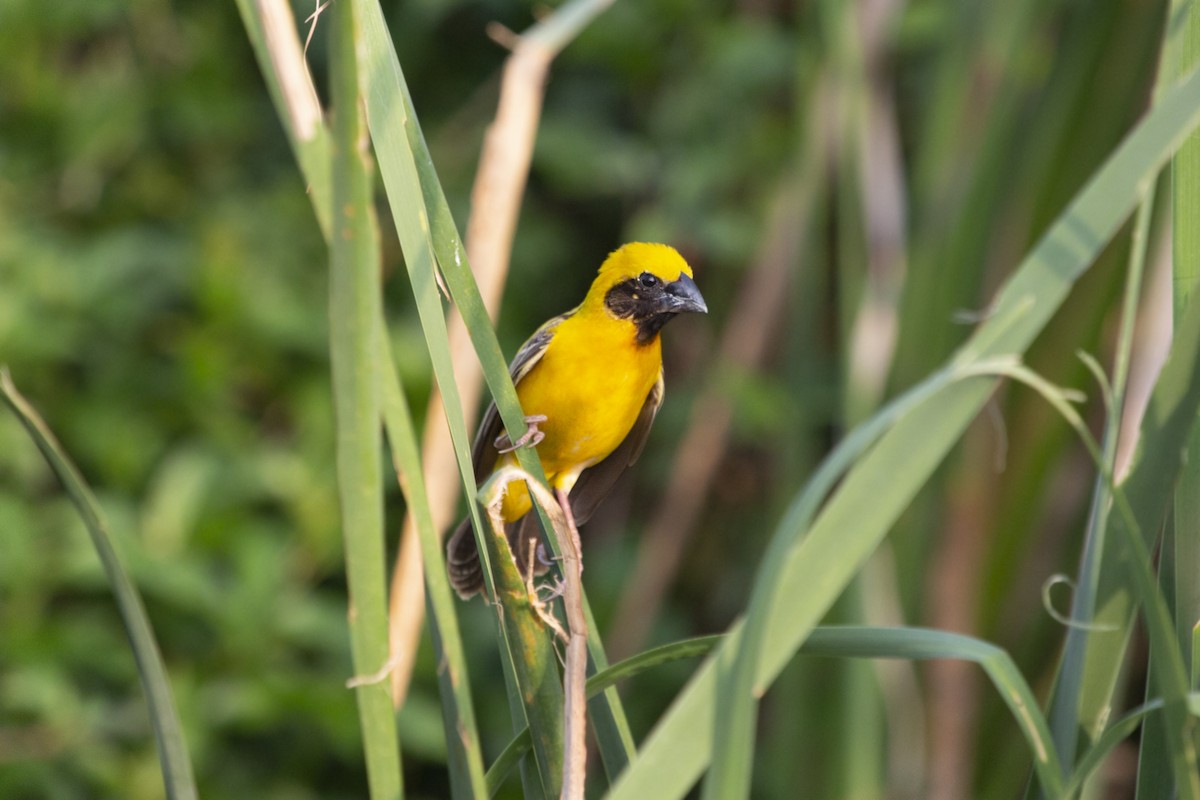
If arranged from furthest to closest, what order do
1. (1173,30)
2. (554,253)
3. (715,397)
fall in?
(554,253), (715,397), (1173,30)

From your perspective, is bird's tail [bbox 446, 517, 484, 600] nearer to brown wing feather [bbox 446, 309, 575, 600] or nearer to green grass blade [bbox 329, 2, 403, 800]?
brown wing feather [bbox 446, 309, 575, 600]

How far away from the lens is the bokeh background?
223 centimetres

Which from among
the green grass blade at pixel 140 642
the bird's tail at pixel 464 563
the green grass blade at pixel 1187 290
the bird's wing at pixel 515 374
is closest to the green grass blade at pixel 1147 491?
the green grass blade at pixel 1187 290

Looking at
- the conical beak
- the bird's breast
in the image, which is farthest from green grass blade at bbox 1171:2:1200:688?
the bird's breast

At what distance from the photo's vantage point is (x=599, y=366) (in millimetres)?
1824

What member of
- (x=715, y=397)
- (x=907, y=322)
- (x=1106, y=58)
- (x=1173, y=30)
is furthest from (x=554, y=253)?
(x=1173, y=30)

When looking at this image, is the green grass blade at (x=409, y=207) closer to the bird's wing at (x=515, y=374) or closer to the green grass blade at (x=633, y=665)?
the green grass blade at (x=633, y=665)

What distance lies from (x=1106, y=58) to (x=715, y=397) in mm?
1112

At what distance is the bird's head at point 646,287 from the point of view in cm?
177

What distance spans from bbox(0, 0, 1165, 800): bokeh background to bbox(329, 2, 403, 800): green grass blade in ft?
4.76

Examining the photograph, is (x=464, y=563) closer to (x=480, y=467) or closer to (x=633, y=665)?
(x=480, y=467)

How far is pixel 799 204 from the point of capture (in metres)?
2.60

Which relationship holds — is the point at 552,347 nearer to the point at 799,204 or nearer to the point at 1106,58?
the point at 799,204

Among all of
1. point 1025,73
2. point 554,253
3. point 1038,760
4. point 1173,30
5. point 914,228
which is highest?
point 554,253
